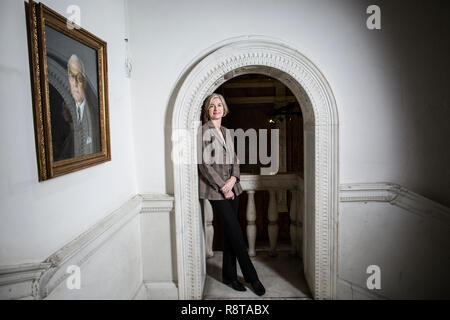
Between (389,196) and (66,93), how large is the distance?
256 centimetres

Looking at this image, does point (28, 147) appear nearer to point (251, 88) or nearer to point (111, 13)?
point (111, 13)

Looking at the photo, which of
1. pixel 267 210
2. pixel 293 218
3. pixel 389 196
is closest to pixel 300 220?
pixel 293 218

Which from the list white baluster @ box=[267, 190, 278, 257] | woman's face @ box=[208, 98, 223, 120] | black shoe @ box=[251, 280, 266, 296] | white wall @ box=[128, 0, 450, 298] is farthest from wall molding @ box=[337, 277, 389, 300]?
woman's face @ box=[208, 98, 223, 120]

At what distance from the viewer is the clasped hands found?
110 inches

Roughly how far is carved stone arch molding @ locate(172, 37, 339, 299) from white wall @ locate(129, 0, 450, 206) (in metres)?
0.12

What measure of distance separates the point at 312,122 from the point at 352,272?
139 centimetres

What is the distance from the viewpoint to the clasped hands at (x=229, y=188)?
9.16 feet

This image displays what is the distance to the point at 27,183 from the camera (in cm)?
132

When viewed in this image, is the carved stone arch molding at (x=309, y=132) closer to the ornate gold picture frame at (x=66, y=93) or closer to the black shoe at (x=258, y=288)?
the black shoe at (x=258, y=288)

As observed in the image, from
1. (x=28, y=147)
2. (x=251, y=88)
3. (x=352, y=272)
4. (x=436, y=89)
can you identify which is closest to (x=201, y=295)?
(x=352, y=272)

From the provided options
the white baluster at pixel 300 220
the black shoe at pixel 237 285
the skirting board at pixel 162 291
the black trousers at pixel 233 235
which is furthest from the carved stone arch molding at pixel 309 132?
the white baluster at pixel 300 220

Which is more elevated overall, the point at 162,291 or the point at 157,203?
the point at 157,203

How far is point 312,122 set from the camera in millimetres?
2686

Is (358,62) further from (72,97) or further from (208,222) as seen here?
(208,222)
